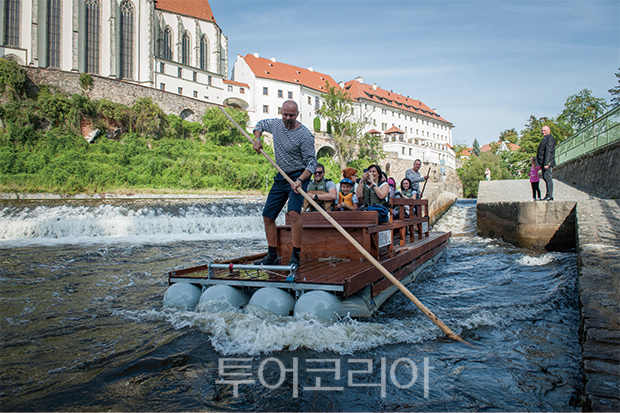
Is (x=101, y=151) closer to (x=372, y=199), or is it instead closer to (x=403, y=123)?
(x=372, y=199)

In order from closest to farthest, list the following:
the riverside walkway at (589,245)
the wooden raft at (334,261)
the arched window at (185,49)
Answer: the riverside walkway at (589,245) < the wooden raft at (334,261) < the arched window at (185,49)

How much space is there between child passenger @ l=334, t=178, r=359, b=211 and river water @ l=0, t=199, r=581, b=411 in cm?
187

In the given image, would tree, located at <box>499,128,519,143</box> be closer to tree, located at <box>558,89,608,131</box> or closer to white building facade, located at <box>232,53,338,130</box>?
tree, located at <box>558,89,608,131</box>

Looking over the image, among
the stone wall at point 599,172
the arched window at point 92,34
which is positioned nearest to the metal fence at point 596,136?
the stone wall at point 599,172

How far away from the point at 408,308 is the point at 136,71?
43.6 m

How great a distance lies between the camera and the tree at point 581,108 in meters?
46.8

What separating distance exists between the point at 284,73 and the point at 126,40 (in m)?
23.2

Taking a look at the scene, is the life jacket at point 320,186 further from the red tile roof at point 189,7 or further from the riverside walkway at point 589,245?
the red tile roof at point 189,7

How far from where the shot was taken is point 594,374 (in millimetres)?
2309

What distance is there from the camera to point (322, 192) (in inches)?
264

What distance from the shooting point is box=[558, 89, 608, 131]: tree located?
153 ft

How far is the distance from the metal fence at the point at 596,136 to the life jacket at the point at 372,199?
30.1 feet

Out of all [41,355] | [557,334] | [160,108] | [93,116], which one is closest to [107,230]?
[41,355]

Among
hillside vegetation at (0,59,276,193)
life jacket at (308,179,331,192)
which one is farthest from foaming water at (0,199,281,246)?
life jacket at (308,179,331,192)
